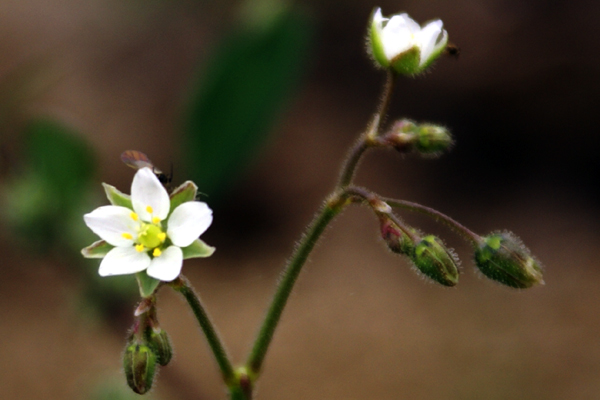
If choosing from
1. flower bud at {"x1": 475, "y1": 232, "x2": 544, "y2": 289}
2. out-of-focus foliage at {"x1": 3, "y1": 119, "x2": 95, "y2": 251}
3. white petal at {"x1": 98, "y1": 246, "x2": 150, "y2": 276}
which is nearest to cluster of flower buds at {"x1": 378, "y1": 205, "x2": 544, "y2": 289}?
flower bud at {"x1": 475, "y1": 232, "x2": 544, "y2": 289}

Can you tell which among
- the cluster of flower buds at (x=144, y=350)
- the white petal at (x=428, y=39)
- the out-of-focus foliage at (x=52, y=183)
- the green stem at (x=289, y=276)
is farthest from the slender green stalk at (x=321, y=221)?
the out-of-focus foliage at (x=52, y=183)

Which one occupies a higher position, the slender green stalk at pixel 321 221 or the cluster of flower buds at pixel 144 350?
the slender green stalk at pixel 321 221

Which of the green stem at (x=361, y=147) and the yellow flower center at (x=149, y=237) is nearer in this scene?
the yellow flower center at (x=149, y=237)

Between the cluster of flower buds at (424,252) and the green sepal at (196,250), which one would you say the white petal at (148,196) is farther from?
the cluster of flower buds at (424,252)

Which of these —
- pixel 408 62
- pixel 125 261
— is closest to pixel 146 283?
pixel 125 261

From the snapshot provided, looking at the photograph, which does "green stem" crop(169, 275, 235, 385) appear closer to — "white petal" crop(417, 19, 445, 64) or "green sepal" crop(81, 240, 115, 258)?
"green sepal" crop(81, 240, 115, 258)

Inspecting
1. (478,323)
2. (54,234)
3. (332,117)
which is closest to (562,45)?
(332,117)

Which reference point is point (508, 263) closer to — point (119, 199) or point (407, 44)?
point (407, 44)

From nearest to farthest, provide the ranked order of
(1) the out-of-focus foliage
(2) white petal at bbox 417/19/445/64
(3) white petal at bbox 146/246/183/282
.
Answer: (3) white petal at bbox 146/246/183/282, (2) white petal at bbox 417/19/445/64, (1) the out-of-focus foliage

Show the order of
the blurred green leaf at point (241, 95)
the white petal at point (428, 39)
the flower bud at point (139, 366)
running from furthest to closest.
→ the blurred green leaf at point (241, 95)
the white petal at point (428, 39)
the flower bud at point (139, 366)
